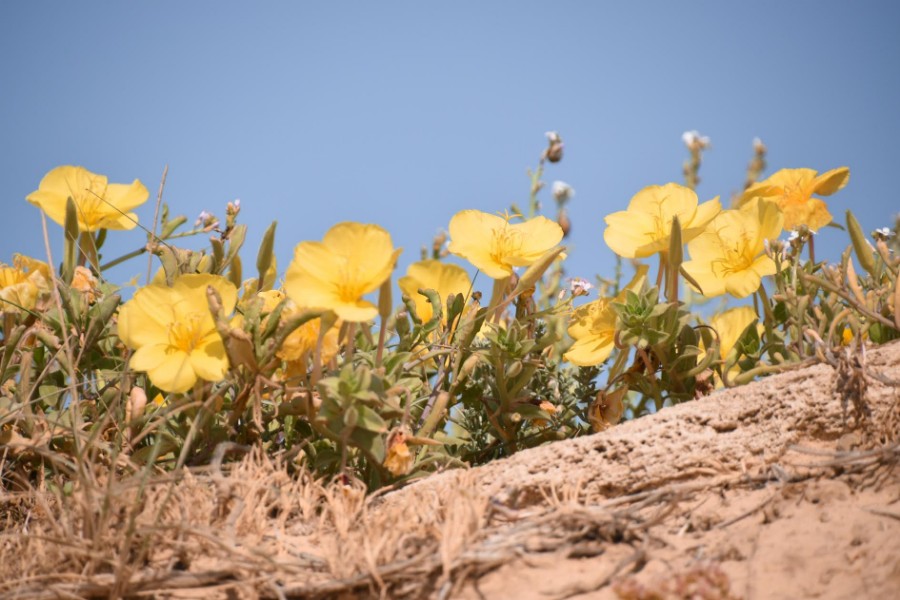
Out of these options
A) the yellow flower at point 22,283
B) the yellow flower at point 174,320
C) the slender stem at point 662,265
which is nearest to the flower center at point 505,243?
the slender stem at point 662,265

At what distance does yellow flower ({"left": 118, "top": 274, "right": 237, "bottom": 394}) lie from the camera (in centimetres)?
190

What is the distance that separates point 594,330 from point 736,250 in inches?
16.8

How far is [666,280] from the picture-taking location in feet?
7.63

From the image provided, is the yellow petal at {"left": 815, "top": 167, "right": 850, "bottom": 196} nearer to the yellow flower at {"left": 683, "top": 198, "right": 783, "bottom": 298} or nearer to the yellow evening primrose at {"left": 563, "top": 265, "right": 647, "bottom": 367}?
the yellow flower at {"left": 683, "top": 198, "right": 783, "bottom": 298}

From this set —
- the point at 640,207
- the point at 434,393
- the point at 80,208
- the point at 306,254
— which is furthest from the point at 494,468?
the point at 80,208

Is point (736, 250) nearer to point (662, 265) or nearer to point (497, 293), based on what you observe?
point (662, 265)

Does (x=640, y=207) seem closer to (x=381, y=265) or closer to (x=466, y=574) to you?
(x=381, y=265)

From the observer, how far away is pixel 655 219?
2.39 metres

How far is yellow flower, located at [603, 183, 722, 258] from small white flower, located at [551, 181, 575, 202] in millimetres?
1391

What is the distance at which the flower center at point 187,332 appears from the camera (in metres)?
1.91

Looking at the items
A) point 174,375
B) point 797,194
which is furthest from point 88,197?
point 797,194

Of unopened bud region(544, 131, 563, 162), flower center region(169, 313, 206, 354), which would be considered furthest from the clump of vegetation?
unopened bud region(544, 131, 563, 162)

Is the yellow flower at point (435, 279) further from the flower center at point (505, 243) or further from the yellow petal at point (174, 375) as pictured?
the yellow petal at point (174, 375)

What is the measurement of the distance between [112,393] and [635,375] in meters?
1.37
